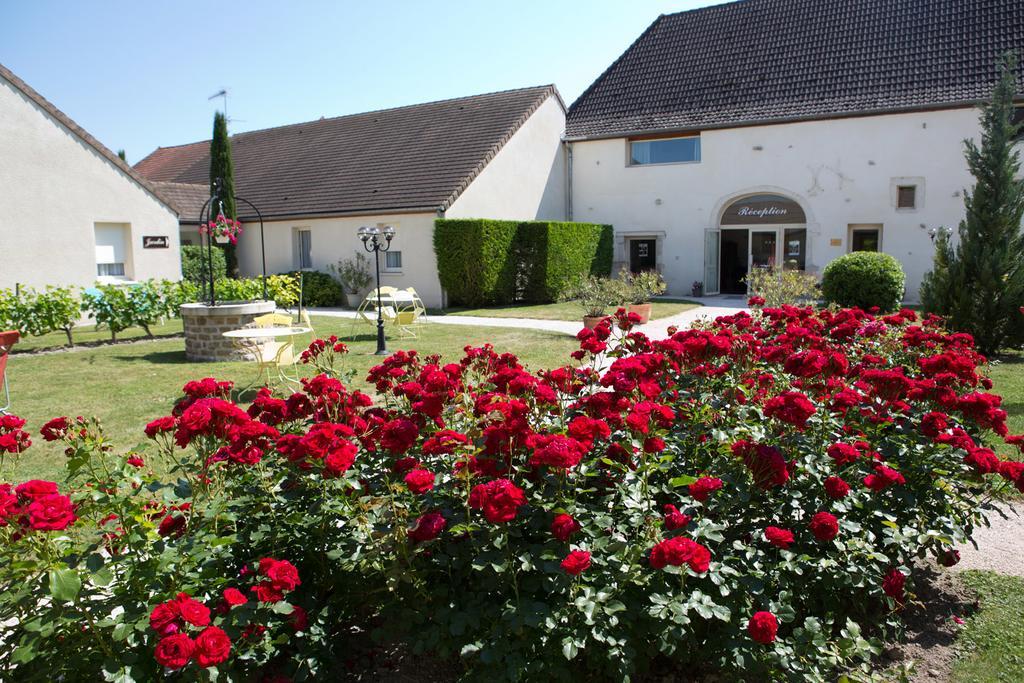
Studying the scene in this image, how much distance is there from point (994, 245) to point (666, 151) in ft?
46.5

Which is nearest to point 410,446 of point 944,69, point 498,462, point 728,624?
point 498,462

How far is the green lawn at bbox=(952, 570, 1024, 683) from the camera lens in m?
2.86

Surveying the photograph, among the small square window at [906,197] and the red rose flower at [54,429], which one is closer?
the red rose flower at [54,429]

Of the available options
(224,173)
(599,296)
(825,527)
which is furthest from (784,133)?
(825,527)

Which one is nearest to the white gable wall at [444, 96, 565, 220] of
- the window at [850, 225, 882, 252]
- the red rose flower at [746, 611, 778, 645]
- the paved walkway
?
the paved walkway

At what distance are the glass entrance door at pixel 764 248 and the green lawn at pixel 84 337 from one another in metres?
16.6

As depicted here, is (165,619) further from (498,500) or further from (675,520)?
(675,520)

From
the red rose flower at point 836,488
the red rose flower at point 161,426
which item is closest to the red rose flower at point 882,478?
the red rose flower at point 836,488

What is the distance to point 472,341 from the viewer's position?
497 inches

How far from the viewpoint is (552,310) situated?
1841 centimetres

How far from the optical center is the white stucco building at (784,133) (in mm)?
19922

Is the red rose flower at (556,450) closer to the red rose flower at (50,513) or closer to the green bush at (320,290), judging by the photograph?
the red rose flower at (50,513)

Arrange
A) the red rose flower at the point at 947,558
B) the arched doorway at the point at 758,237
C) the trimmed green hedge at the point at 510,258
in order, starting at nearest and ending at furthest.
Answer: the red rose flower at the point at 947,558, the trimmed green hedge at the point at 510,258, the arched doorway at the point at 758,237

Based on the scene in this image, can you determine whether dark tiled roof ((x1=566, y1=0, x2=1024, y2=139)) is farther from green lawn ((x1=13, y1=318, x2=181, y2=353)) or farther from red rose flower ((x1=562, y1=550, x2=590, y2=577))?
red rose flower ((x1=562, y1=550, x2=590, y2=577))
